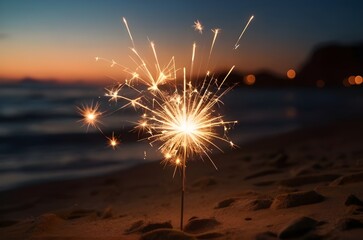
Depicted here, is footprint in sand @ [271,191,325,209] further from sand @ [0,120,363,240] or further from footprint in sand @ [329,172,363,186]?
footprint in sand @ [329,172,363,186]

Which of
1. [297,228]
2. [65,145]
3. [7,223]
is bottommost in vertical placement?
[297,228]

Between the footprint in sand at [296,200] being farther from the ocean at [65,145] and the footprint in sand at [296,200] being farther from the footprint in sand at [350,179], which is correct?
the ocean at [65,145]

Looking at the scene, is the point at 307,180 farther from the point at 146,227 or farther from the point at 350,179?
the point at 146,227

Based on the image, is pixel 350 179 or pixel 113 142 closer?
pixel 113 142

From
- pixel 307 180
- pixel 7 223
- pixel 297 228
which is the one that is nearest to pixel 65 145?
pixel 7 223

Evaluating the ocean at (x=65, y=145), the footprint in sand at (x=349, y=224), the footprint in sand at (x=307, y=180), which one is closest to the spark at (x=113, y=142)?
the ocean at (x=65, y=145)

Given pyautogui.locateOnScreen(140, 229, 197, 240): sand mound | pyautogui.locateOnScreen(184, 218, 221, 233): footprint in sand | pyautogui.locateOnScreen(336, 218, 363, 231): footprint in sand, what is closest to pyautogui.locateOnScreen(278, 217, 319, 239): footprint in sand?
pyautogui.locateOnScreen(336, 218, 363, 231): footprint in sand

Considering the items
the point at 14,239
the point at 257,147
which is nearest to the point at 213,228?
the point at 14,239

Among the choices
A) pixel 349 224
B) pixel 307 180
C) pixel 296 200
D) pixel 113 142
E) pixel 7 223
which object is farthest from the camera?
pixel 307 180

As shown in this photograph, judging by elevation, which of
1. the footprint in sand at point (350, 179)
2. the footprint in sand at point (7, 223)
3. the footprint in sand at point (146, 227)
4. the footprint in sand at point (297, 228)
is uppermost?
the footprint in sand at point (350, 179)
